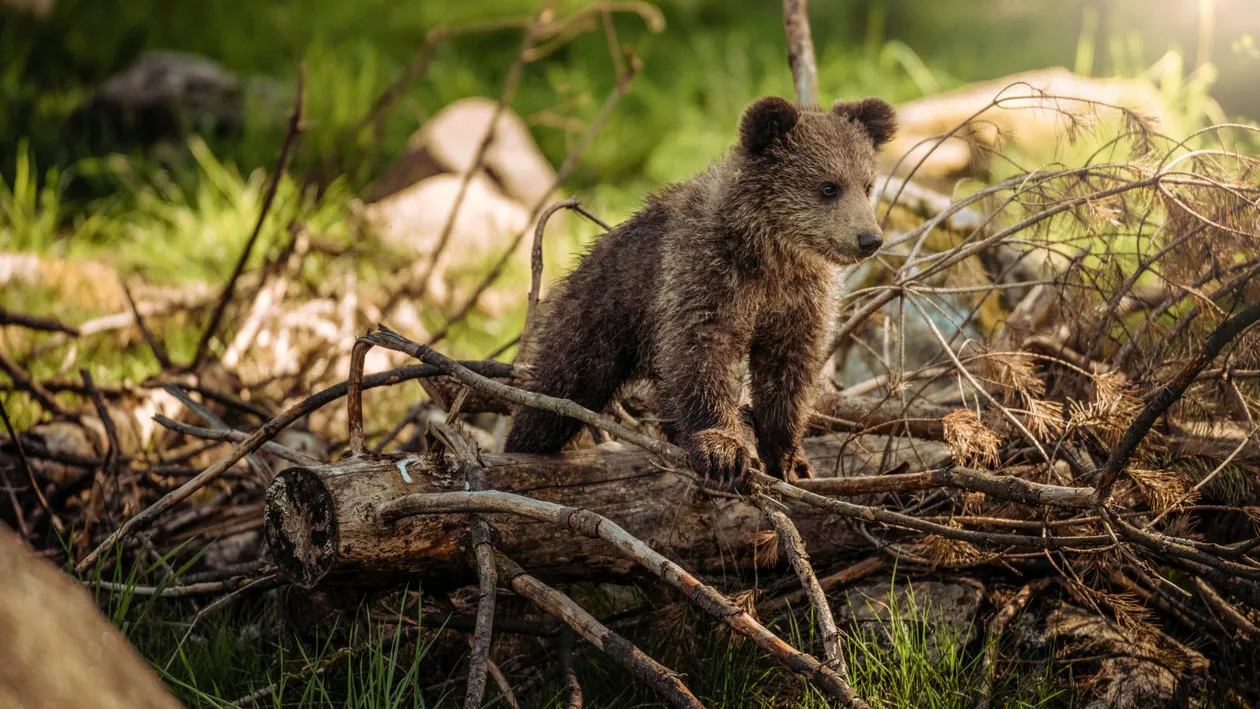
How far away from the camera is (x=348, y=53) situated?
11.0 meters

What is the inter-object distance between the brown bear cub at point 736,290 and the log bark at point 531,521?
0.18 metres

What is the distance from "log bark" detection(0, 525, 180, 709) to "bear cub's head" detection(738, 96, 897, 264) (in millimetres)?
2267

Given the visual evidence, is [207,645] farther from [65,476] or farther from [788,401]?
[788,401]

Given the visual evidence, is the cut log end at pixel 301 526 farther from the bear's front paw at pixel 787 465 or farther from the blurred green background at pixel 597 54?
the blurred green background at pixel 597 54

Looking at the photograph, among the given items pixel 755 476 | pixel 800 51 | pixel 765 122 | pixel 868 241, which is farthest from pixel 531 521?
pixel 800 51

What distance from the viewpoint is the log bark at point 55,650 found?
4.78ft

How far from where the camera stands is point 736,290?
3.32 metres

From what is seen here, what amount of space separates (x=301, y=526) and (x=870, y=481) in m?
1.51

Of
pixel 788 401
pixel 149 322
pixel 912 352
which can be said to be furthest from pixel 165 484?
pixel 912 352

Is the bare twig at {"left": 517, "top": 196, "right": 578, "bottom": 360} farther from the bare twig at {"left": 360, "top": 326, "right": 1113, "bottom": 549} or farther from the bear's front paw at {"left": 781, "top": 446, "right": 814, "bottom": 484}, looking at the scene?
the bear's front paw at {"left": 781, "top": 446, "right": 814, "bottom": 484}

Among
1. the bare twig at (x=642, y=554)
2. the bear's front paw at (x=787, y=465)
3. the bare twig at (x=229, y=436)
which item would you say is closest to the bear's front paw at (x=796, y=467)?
the bear's front paw at (x=787, y=465)

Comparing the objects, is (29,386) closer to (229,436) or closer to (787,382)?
(229,436)

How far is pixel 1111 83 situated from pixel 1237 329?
6850 mm

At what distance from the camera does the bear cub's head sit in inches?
129
